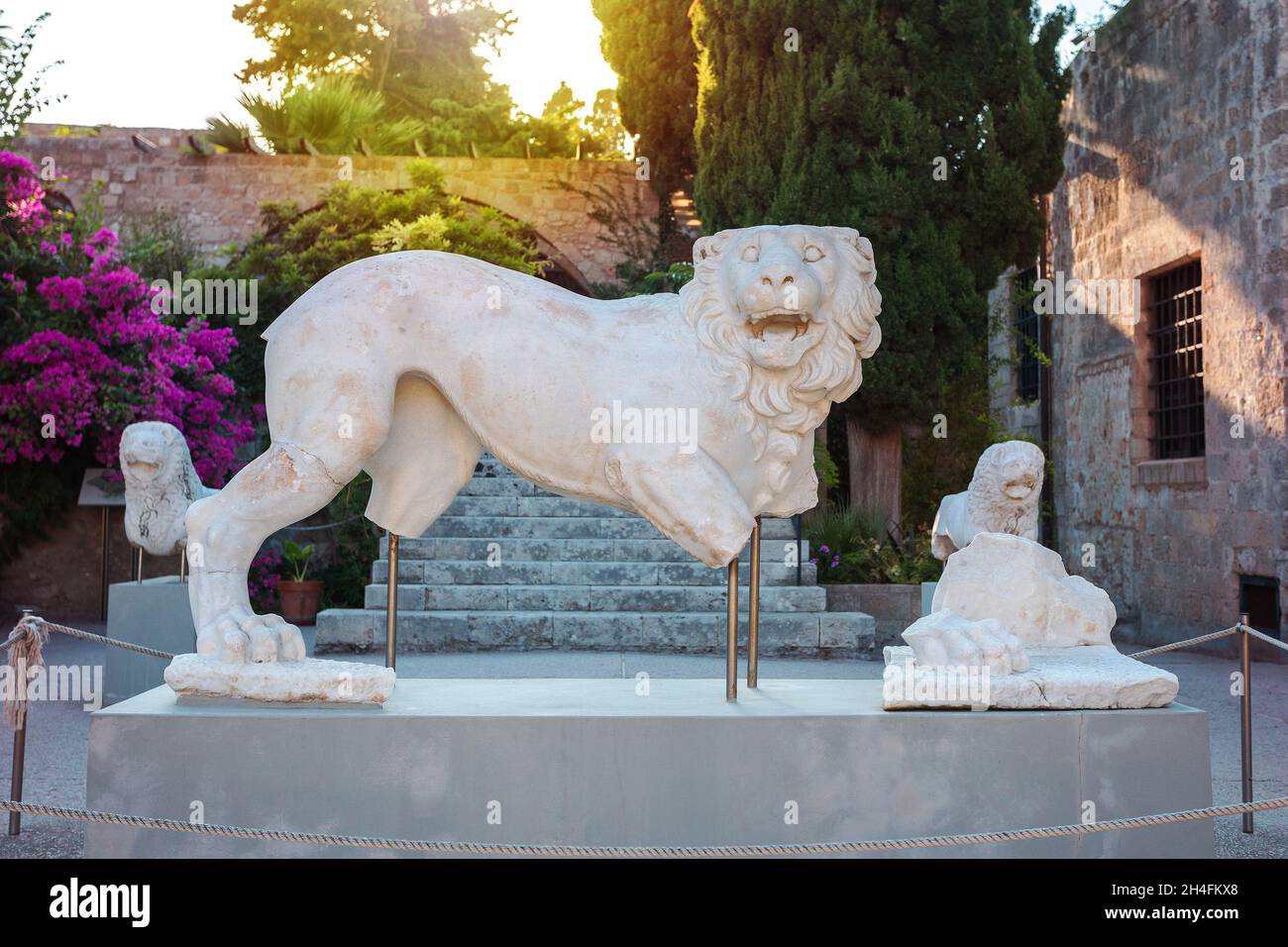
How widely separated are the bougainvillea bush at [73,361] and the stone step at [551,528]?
6.62 ft

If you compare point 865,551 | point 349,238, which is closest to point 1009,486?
point 865,551

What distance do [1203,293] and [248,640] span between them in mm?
7479

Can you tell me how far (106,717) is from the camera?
2.66m

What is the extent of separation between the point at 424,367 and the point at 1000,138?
7.15m

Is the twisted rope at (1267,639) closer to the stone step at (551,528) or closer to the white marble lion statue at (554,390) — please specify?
the white marble lion statue at (554,390)

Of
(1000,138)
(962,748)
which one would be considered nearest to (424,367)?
(962,748)

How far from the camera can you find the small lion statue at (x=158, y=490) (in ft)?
18.6

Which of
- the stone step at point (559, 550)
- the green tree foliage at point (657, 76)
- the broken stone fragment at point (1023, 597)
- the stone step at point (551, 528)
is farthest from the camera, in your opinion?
the green tree foliage at point (657, 76)

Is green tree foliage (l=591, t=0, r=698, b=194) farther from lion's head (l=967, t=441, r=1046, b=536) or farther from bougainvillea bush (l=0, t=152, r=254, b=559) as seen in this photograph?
lion's head (l=967, t=441, r=1046, b=536)

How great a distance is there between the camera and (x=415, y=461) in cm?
312

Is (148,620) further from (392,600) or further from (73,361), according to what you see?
(73,361)

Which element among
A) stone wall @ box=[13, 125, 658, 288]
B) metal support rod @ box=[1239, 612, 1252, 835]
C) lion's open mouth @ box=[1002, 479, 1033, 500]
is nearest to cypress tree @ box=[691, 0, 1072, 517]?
stone wall @ box=[13, 125, 658, 288]

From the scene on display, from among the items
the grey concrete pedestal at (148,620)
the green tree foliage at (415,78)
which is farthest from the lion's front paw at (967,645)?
the green tree foliage at (415,78)

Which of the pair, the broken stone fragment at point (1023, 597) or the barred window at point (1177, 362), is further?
the barred window at point (1177, 362)
